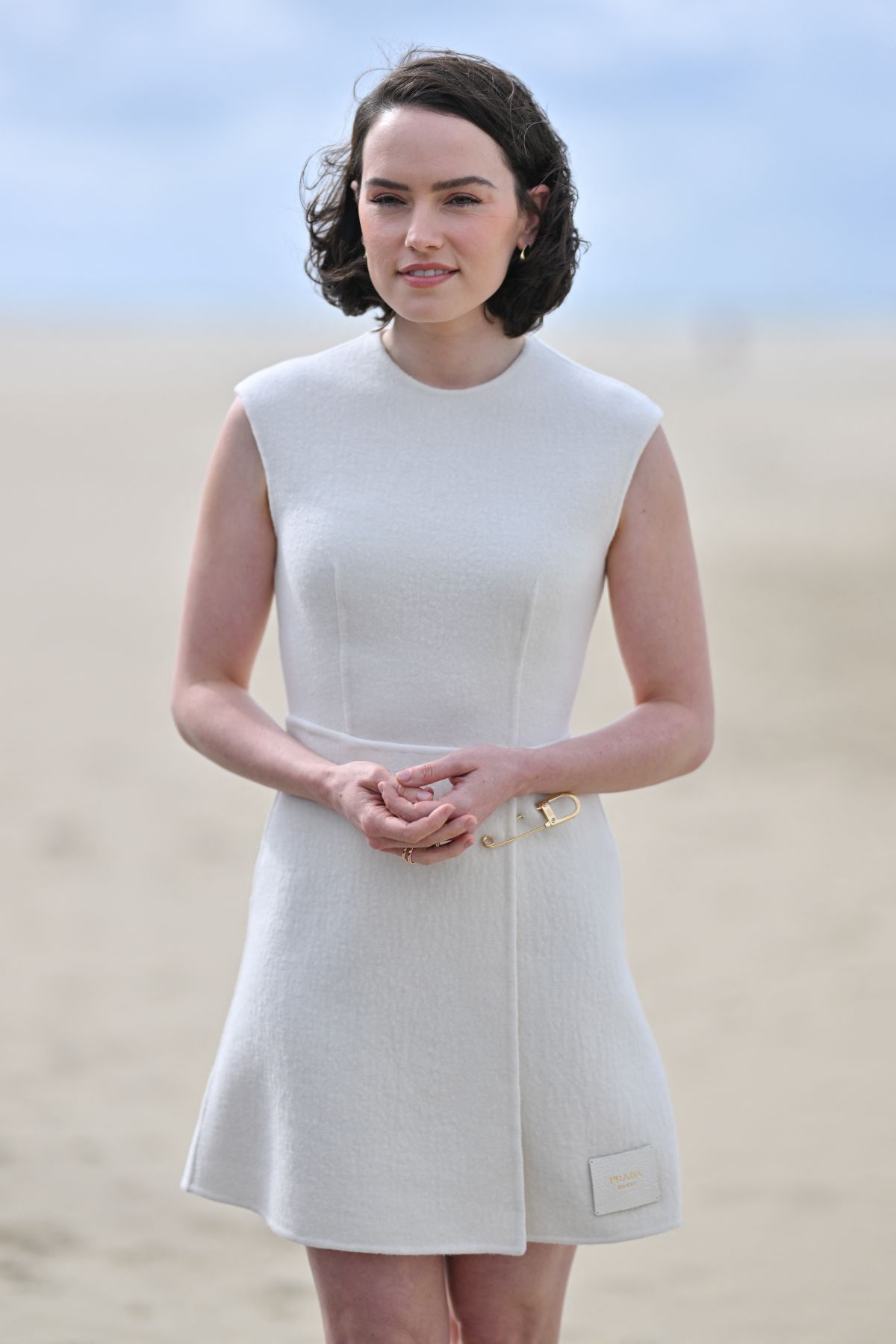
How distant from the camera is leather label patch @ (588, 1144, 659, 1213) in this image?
230 cm

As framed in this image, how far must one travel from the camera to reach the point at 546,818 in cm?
231

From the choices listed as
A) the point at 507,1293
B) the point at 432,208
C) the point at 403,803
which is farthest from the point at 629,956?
the point at 432,208

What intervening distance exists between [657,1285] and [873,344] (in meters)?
68.4

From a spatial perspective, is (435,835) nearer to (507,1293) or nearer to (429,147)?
(507,1293)

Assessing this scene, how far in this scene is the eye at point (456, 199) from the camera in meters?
2.25

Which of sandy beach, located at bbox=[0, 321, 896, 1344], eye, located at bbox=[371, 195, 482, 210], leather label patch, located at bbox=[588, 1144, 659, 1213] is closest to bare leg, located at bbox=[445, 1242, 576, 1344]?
leather label patch, located at bbox=[588, 1144, 659, 1213]

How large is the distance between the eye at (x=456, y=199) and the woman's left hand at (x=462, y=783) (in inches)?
27.8

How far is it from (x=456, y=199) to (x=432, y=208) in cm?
4

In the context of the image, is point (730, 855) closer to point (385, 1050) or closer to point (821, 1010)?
point (821, 1010)

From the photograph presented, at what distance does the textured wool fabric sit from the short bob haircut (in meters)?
0.16

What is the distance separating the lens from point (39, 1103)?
504cm

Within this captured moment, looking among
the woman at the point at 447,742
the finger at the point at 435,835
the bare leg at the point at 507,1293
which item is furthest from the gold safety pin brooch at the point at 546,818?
the bare leg at the point at 507,1293

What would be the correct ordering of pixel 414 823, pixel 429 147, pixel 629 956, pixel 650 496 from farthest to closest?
pixel 629 956 → pixel 650 496 → pixel 429 147 → pixel 414 823

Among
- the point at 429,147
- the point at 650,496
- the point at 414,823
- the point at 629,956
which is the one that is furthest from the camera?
the point at 629,956
